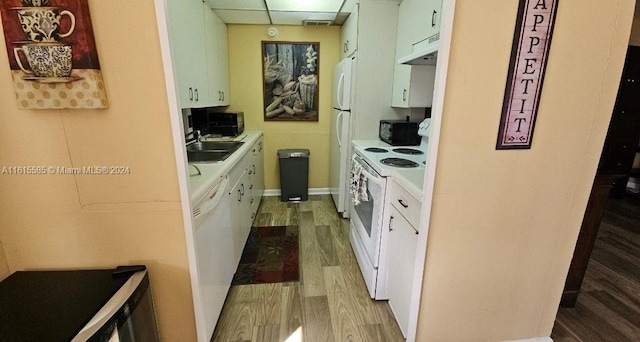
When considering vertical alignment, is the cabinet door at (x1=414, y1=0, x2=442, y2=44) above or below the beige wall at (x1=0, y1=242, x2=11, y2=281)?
above

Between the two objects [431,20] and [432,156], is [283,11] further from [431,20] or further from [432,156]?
[432,156]

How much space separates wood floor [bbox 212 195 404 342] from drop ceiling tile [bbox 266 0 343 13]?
235 cm

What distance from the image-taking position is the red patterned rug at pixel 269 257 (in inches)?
92.5

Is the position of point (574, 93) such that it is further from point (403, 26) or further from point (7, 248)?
point (7, 248)

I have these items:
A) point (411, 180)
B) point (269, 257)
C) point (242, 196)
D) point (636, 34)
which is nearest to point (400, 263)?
point (411, 180)

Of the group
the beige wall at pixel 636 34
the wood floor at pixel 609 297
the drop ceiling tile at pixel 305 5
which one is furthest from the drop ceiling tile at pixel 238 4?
the beige wall at pixel 636 34

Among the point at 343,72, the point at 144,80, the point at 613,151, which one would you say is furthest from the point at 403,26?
the point at 613,151

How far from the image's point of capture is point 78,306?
3.32 ft

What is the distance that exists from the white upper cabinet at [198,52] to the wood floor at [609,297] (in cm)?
284

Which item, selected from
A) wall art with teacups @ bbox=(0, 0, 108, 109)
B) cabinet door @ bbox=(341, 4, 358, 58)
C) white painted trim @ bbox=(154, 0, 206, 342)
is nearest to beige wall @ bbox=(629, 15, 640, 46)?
cabinet door @ bbox=(341, 4, 358, 58)

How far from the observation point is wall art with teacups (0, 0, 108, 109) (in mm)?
986

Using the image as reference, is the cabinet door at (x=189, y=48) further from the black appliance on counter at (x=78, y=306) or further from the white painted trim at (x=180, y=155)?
the black appliance on counter at (x=78, y=306)

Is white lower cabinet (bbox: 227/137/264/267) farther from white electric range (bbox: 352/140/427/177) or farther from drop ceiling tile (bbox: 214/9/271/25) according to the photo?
drop ceiling tile (bbox: 214/9/271/25)

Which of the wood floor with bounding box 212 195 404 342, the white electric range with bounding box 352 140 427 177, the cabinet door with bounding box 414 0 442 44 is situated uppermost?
the cabinet door with bounding box 414 0 442 44
